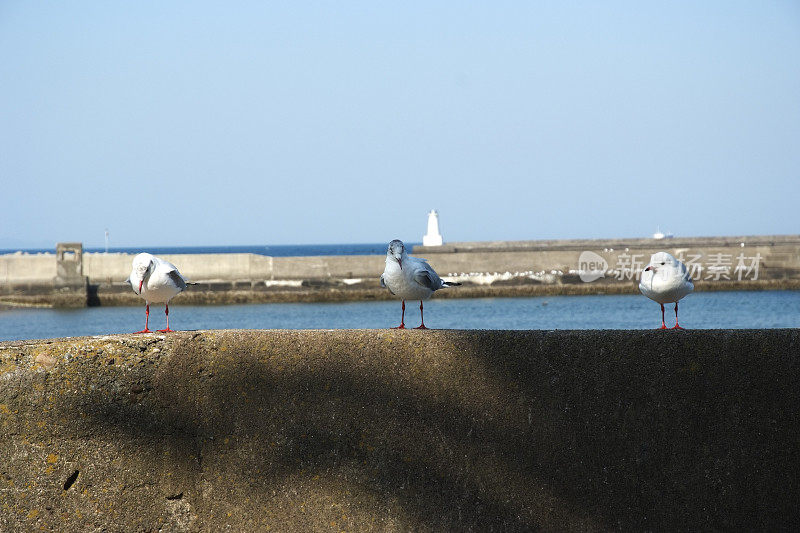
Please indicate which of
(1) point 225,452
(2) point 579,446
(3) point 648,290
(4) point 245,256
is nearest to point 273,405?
(1) point 225,452

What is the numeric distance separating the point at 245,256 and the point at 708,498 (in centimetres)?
3152

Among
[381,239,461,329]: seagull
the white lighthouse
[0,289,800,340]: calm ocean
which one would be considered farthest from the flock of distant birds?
the white lighthouse

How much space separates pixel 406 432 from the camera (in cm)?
338

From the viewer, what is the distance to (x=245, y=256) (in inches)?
1331

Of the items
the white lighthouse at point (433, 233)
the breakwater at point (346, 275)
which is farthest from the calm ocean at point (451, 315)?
the white lighthouse at point (433, 233)

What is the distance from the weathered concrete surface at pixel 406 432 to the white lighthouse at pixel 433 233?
44626 millimetres

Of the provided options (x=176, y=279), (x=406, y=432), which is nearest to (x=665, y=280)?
(x=406, y=432)

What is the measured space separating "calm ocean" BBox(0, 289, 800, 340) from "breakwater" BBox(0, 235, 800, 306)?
1.04 meters

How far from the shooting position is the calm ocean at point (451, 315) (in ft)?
73.0

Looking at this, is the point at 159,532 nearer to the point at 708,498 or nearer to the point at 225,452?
the point at 225,452

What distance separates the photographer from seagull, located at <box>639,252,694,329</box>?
15.3ft

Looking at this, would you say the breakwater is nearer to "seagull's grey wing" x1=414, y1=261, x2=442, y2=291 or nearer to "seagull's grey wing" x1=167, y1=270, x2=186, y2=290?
"seagull's grey wing" x1=167, y1=270, x2=186, y2=290

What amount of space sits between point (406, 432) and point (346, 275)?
30.1 metres

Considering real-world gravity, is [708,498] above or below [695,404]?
below
